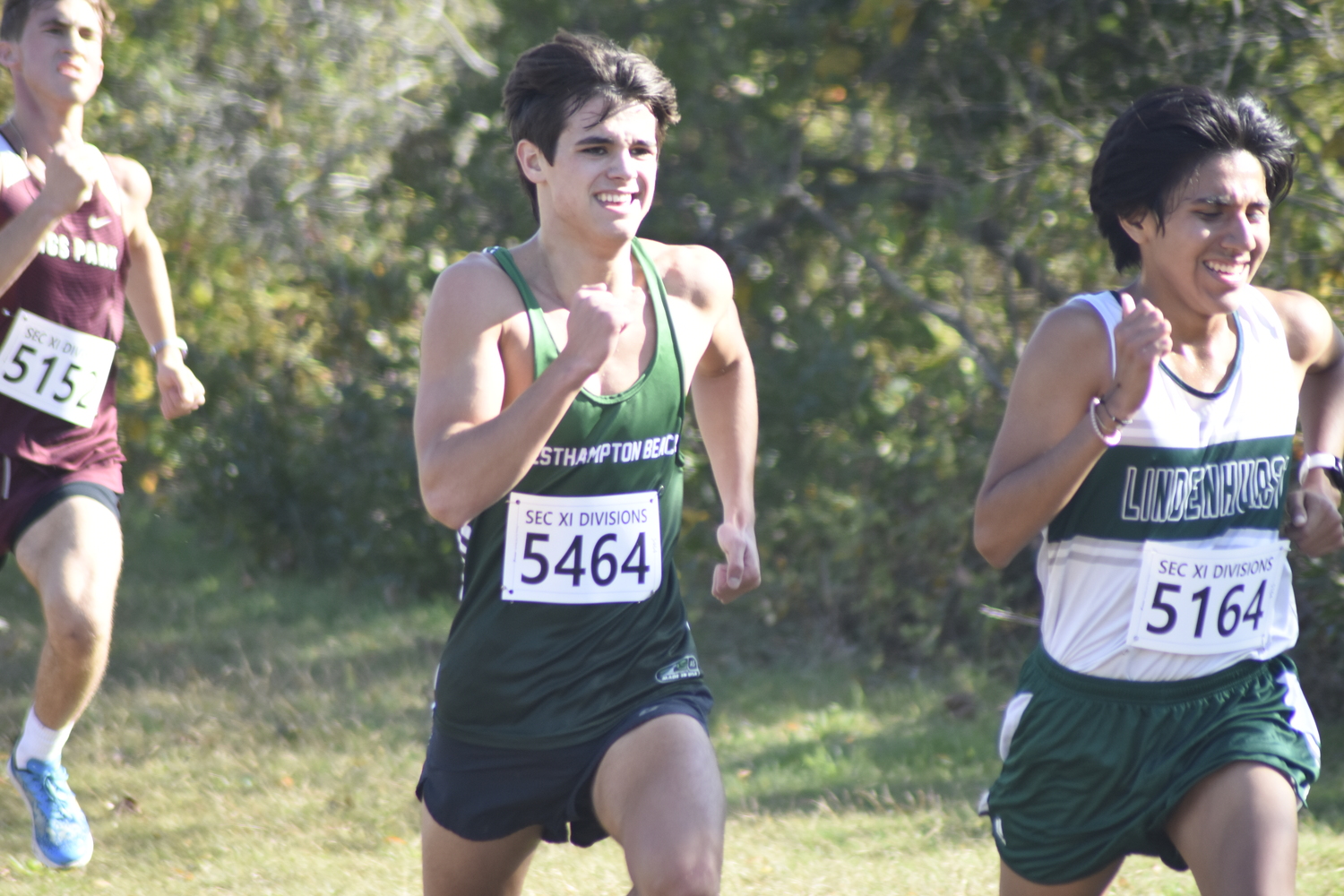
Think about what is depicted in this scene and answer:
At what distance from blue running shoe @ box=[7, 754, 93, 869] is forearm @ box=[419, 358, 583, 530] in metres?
1.87

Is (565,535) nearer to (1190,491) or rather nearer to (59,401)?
(1190,491)

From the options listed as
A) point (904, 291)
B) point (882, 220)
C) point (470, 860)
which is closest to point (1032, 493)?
point (470, 860)

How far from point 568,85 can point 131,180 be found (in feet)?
5.96

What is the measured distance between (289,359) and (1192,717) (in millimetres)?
7005

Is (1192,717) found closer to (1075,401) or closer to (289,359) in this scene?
(1075,401)

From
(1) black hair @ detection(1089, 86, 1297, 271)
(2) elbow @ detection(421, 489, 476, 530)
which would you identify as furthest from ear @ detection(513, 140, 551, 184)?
(1) black hair @ detection(1089, 86, 1297, 271)

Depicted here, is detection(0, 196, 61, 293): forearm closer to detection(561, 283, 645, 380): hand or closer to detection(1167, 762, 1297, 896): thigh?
detection(561, 283, 645, 380): hand

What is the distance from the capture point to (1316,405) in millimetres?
3080

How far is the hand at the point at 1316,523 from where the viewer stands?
2.79m

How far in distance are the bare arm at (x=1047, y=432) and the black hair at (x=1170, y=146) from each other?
0.83 ft

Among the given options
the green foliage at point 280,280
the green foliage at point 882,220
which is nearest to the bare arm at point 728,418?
the green foliage at point 882,220

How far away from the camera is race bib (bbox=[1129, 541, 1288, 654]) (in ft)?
8.64

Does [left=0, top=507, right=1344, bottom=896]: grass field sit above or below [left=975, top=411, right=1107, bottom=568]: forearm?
below

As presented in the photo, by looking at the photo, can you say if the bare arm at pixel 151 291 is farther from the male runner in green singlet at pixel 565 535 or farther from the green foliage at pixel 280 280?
the green foliage at pixel 280 280
